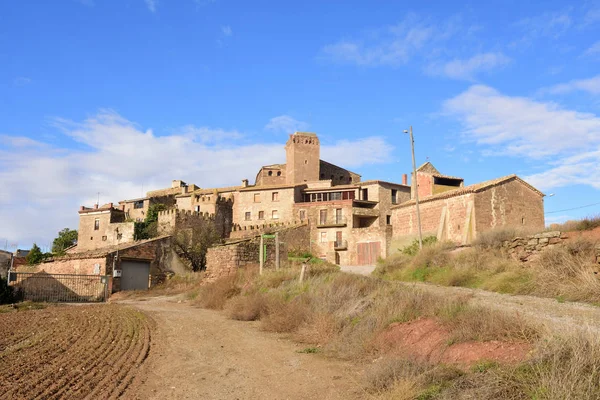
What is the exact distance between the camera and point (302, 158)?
6131cm

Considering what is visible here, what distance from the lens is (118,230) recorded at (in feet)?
174

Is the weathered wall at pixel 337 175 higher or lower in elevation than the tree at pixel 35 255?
higher

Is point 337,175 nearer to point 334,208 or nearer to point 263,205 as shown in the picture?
point 263,205

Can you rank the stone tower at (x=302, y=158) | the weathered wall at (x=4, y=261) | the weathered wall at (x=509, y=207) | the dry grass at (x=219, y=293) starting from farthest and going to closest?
the stone tower at (x=302, y=158)
the weathered wall at (x=509, y=207)
the weathered wall at (x=4, y=261)
the dry grass at (x=219, y=293)

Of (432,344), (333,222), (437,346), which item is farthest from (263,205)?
(437,346)

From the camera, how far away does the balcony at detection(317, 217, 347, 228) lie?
155 feet

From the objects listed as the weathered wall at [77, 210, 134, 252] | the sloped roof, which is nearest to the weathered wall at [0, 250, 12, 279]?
the sloped roof

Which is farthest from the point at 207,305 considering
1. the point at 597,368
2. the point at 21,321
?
the point at 597,368

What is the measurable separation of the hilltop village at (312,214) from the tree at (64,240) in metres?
5.33

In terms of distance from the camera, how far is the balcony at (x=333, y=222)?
155 ft

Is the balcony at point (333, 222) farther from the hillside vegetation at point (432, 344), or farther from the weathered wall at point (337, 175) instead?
the hillside vegetation at point (432, 344)

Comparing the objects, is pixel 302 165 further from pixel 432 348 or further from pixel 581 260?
pixel 432 348

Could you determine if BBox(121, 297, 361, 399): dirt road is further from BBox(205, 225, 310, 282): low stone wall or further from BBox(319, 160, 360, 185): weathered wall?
BBox(319, 160, 360, 185): weathered wall

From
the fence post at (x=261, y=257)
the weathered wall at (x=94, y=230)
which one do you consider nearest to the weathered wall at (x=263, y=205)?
the weathered wall at (x=94, y=230)
